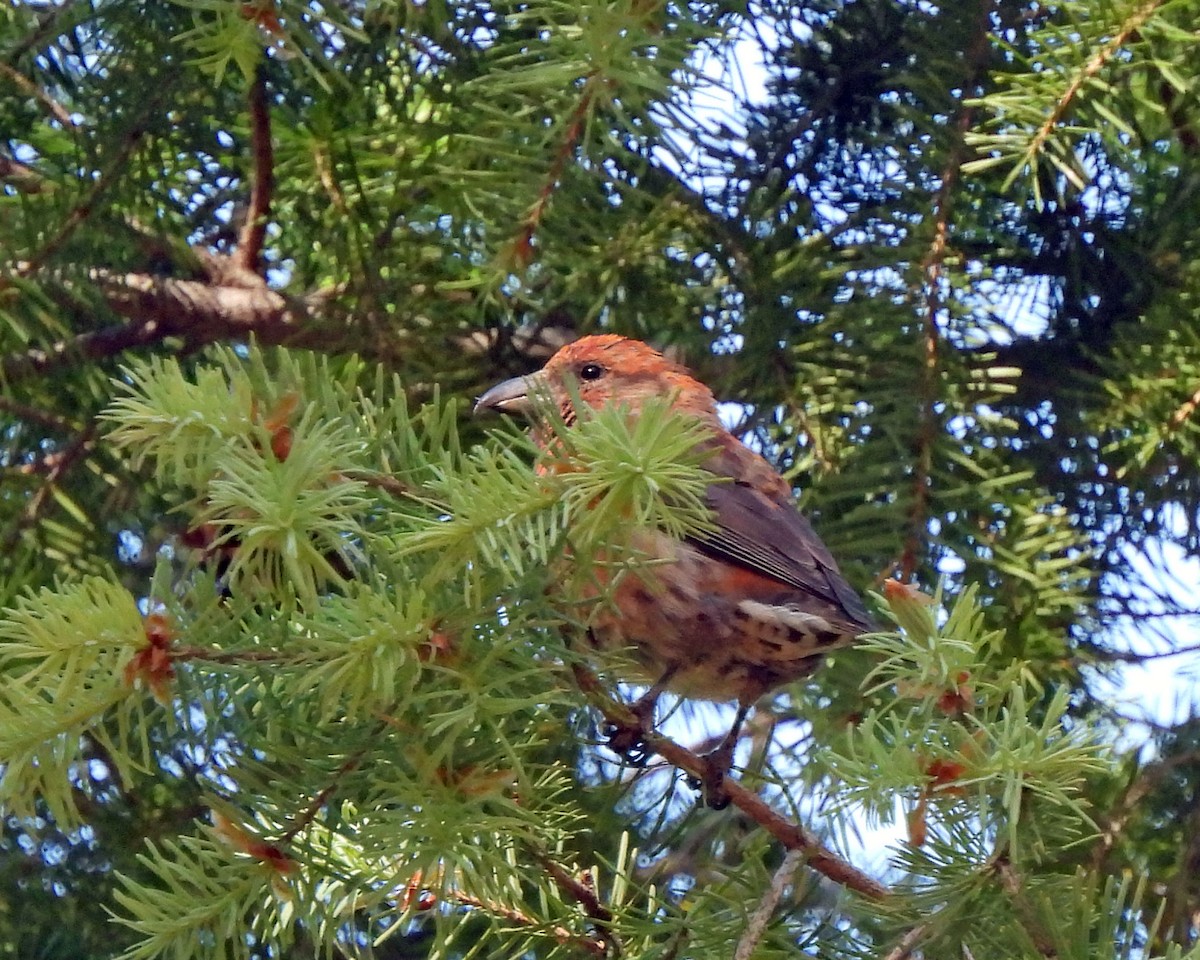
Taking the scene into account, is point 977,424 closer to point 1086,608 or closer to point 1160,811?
point 1086,608

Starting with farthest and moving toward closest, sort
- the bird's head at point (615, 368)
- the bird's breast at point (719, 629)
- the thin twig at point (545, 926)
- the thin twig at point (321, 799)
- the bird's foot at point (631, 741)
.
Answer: the bird's head at point (615, 368) → the bird's breast at point (719, 629) → the bird's foot at point (631, 741) → the thin twig at point (545, 926) → the thin twig at point (321, 799)

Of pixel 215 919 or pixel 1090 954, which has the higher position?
pixel 1090 954

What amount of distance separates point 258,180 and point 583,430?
44.9 inches

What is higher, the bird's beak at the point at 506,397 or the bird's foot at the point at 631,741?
the bird's beak at the point at 506,397

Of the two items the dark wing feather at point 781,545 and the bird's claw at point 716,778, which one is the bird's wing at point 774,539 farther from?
the bird's claw at point 716,778

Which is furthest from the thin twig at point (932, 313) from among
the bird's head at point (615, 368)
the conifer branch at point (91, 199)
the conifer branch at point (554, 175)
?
the conifer branch at point (91, 199)

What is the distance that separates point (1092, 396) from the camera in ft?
6.77

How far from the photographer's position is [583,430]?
120 centimetres

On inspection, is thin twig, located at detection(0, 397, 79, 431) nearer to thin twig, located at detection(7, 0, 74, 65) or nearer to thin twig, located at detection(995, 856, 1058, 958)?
thin twig, located at detection(7, 0, 74, 65)

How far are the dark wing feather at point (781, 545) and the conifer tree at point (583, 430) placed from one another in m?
0.04

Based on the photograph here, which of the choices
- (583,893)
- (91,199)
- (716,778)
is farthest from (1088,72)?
(91,199)

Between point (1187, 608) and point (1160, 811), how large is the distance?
32cm

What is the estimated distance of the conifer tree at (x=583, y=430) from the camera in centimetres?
127

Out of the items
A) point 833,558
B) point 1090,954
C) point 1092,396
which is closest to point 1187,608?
point 1092,396
